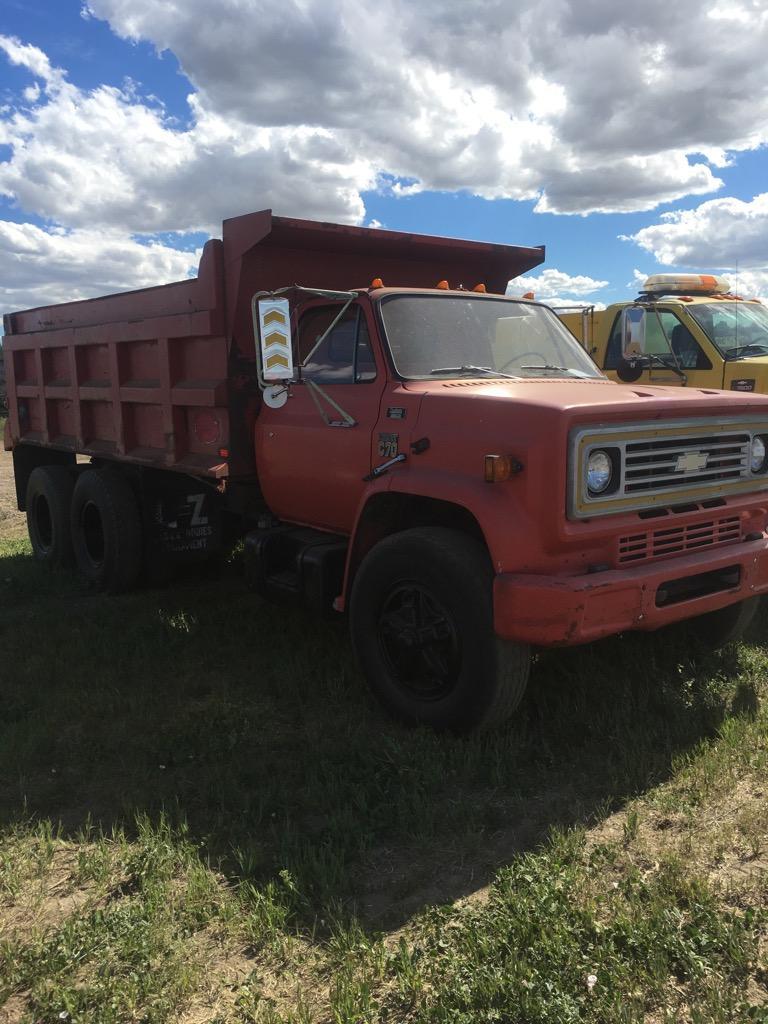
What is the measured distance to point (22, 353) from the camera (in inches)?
332

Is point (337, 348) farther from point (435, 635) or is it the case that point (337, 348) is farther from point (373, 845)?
point (373, 845)

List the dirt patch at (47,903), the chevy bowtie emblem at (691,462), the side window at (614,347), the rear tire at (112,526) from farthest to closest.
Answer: the side window at (614,347)
the rear tire at (112,526)
the chevy bowtie emblem at (691,462)
the dirt patch at (47,903)

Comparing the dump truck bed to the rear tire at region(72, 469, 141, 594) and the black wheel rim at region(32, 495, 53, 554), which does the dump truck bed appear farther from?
the black wheel rim at region(32, 495, 53, 554)

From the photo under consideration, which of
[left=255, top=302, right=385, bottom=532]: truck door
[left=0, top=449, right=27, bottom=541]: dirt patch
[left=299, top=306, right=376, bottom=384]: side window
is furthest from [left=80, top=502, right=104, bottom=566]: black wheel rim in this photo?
[left=299, top=306, right=376, bottom=384]: side window

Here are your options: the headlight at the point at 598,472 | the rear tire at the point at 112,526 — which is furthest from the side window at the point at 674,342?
the rear tire at the point at 112,526

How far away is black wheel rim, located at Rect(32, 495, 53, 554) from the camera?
8.38 metres

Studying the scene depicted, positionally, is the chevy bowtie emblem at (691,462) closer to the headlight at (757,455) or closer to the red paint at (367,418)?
the red paint at (367,418)

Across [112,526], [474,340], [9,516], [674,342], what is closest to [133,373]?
[112,526]

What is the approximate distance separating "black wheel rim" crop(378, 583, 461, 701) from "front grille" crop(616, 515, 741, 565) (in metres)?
0.85

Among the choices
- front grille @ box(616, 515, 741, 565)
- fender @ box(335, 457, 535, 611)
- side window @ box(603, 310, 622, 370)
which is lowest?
front grille @ box(616, 515, 741, 565)

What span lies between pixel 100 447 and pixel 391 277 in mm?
2875

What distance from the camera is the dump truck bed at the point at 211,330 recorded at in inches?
210

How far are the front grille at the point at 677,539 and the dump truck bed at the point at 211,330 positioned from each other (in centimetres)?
266

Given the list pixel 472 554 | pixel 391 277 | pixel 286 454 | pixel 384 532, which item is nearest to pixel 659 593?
pixel 472 554
